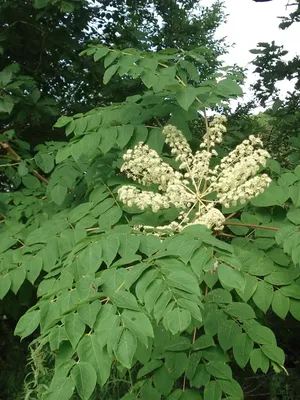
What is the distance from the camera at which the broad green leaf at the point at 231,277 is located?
1.66 m

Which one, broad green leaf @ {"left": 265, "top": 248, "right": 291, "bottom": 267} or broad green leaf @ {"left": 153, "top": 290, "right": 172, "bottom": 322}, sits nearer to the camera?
broad green leaf @ {"left": 153, "top": 290, "right": 172, "bottom": 322}

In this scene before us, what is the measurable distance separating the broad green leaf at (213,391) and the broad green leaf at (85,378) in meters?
→ 0.50

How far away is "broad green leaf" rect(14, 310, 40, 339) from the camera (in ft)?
5.69

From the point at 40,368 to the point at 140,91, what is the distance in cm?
245

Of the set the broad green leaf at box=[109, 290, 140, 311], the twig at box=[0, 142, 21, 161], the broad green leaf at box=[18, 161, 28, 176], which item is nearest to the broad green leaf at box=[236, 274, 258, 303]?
the broad green leaf at box=[109, 290, 140, 311]

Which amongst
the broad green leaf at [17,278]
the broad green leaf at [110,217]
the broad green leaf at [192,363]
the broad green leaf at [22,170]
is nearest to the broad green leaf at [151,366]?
the broad green leaf at [192,363]

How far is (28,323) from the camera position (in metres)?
1.76

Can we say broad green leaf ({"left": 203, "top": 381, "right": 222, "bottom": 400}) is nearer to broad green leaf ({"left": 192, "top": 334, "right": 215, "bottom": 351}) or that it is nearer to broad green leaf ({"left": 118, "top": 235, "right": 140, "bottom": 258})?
broad green leaf ({"left": 192, "top": 334, "right": 215, "bottom": 351})

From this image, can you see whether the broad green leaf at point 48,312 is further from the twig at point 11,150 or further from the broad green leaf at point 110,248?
the twig at point 11,150

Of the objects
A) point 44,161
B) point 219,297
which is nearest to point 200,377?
point 219,297

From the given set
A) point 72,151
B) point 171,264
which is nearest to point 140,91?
point 72,151

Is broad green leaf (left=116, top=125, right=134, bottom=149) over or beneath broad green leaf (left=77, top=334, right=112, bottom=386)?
over

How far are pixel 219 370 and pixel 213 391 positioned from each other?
0.23 feet

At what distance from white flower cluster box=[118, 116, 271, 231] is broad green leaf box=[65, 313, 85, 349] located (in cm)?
60
